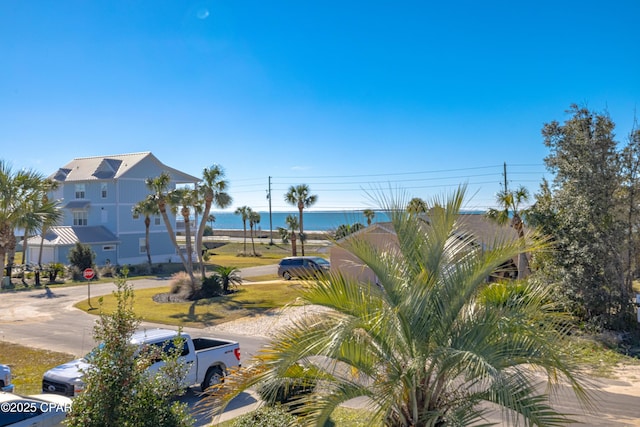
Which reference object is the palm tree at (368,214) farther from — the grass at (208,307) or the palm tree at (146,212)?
the palm tree at (146,212)

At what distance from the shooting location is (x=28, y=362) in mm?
16812

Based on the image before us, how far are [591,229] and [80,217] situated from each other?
1991 inches

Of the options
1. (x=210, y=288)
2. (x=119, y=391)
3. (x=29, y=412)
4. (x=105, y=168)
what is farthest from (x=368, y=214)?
(x=119, y=391)

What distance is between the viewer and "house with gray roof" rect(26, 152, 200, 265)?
50.7 meters

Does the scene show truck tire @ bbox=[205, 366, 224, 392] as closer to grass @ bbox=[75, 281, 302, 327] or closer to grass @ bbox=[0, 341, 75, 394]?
grass @ bbox=[0, 341, 75, 394]

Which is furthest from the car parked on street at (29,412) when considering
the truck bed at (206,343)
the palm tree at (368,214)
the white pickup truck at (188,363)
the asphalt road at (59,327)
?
the palm tree at (368,214)

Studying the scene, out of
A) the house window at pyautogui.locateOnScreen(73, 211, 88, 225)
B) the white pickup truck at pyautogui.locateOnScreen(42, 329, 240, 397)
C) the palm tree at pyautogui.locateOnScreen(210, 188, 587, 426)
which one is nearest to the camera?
the palm tree at pyautogui.locateOnScreen(210, 188, 587, 426)

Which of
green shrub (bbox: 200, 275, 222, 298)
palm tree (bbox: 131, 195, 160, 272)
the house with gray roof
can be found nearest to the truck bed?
green shrub (bbox: 200, 275, 222, 298)

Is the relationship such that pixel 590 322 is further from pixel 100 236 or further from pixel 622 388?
pixel 100 236

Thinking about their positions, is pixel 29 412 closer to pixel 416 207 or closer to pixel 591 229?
pixel 416 207

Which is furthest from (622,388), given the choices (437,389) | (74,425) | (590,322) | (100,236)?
(100,236)

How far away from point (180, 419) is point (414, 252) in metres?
3.69

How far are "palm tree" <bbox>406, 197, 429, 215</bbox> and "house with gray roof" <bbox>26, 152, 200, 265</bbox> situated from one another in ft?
157

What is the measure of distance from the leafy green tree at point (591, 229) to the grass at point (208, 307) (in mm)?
11504
